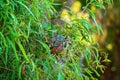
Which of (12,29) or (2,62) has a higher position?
(12,29)

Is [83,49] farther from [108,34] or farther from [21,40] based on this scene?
[108,34]

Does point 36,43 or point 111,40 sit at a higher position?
point 36,43

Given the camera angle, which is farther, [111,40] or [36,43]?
[111,40]

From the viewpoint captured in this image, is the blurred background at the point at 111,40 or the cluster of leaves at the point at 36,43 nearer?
the cluster of leaves at the point at 36,43

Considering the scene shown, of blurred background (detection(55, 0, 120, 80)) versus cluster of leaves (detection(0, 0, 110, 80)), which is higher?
cluster of leaves (detection(0, 0, 110, 80))

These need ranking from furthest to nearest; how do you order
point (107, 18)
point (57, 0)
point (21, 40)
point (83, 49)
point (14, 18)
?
point (107, 18), point (57, 0), point (83, 49), point (21, 40), point (14, 18)

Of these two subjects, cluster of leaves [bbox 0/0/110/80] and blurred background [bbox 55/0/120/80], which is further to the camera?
blurred background [bbox 55/0/120/80]

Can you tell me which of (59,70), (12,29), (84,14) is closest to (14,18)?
(12,29)

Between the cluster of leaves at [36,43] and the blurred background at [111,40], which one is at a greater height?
the cluster of leaves at [36,43]
